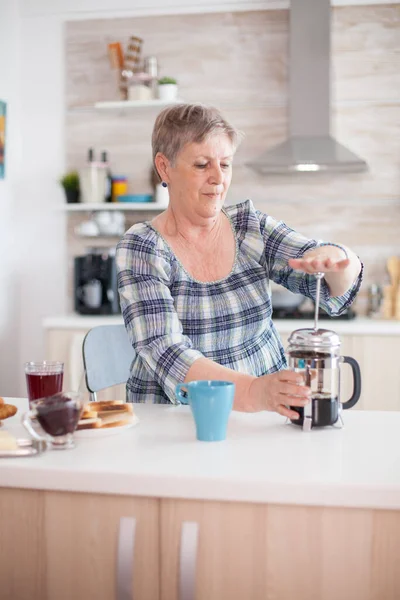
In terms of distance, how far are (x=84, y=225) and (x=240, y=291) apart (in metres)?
2.36

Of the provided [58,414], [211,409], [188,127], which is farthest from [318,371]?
[188,127]

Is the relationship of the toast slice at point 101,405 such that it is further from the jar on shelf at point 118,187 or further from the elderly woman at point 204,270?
the jar on shelf at point 118,187

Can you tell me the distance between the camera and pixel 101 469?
43.3 inches

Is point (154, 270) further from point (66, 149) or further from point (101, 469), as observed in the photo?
point (66, 149)

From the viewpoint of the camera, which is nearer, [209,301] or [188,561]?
[188,561]

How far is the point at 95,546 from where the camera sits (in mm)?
1114

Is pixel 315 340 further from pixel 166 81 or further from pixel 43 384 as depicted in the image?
pixel 166 81

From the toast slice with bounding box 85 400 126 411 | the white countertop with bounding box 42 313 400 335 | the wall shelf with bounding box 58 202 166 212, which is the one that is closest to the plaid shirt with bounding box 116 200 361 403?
the toast slice with bounding box 85 400 126 411

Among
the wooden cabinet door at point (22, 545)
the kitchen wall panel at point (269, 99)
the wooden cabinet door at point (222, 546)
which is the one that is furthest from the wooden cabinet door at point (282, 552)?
the kitchen wall panel at point (269, 99)

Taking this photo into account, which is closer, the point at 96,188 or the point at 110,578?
the point at 110,578

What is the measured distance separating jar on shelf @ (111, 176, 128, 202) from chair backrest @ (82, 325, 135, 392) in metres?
1.97

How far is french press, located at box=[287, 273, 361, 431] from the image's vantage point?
4.37 ft

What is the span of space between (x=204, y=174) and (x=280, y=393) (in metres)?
0.60

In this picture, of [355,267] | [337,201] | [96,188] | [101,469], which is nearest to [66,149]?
[96,188]
